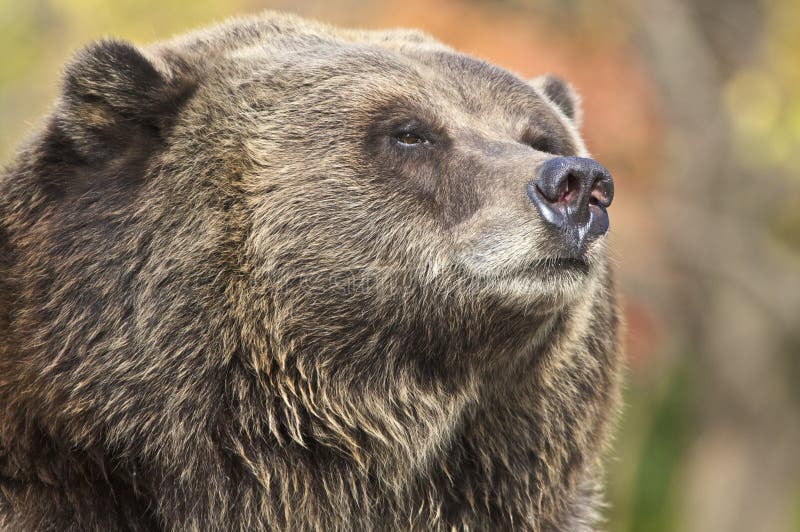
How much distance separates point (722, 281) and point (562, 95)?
840cm

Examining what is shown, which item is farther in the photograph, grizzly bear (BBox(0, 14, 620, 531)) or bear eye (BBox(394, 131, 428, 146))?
bear eye (BBox(394, 131, 428, 146))

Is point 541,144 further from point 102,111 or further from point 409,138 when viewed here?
point 102,111

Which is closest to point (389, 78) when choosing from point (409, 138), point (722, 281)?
point (409, 138)

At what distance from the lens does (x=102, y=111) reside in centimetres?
466

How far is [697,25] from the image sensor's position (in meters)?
14.3

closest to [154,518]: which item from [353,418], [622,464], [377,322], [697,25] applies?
[353,418]

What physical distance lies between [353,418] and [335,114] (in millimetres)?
1177

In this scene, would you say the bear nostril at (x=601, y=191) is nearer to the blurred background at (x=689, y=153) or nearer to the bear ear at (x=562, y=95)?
the bear ear at (x=562, y=95)

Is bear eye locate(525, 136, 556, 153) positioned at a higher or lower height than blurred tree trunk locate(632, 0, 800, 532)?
higher

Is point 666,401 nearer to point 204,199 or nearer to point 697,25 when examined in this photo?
point 697,25

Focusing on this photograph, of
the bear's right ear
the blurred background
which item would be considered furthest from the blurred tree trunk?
the bear's right ear

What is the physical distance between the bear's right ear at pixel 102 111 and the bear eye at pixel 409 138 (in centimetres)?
94

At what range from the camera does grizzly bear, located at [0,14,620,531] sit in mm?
4441

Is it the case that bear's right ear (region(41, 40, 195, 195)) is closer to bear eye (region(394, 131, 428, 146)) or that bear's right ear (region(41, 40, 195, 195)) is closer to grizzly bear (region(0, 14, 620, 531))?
grizzly bear (region(0, 14, 620, 531))
